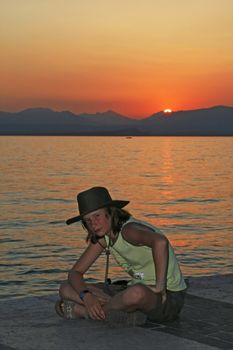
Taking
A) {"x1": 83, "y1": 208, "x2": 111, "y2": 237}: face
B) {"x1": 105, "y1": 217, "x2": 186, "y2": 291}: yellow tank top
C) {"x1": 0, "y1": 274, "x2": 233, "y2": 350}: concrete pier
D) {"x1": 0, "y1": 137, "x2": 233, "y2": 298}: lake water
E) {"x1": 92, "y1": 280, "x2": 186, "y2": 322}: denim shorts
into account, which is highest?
{"x1": 83, "y1": 208, "x2": 111, "y2": 237}: face

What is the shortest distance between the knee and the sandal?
75 cm

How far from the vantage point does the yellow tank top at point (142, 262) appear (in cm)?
610

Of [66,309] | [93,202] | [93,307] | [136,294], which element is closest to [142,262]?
[136,294]

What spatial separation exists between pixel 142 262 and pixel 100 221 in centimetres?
56

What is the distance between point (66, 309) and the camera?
21.6ft

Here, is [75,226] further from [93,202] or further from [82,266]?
[93,202]

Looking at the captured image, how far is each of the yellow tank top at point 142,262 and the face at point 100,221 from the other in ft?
0.49

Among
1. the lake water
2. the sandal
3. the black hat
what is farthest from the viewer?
the lake water

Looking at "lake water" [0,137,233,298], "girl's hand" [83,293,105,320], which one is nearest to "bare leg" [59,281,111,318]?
"girl's hand" [83,293,105,320]

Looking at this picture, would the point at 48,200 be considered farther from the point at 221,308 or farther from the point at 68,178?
the point at 221,308

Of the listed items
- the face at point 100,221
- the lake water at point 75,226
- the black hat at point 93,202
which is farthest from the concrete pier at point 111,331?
the lake water at point 75,226

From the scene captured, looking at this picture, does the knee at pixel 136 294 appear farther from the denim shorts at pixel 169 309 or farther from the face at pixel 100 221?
the face at pixel 100 221

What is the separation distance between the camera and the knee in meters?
6.01

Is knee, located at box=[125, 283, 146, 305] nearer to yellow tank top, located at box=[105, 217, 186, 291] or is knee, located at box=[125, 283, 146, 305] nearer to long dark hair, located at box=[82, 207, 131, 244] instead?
yellow tank top, located at box=[105, 217, 186, 291]
